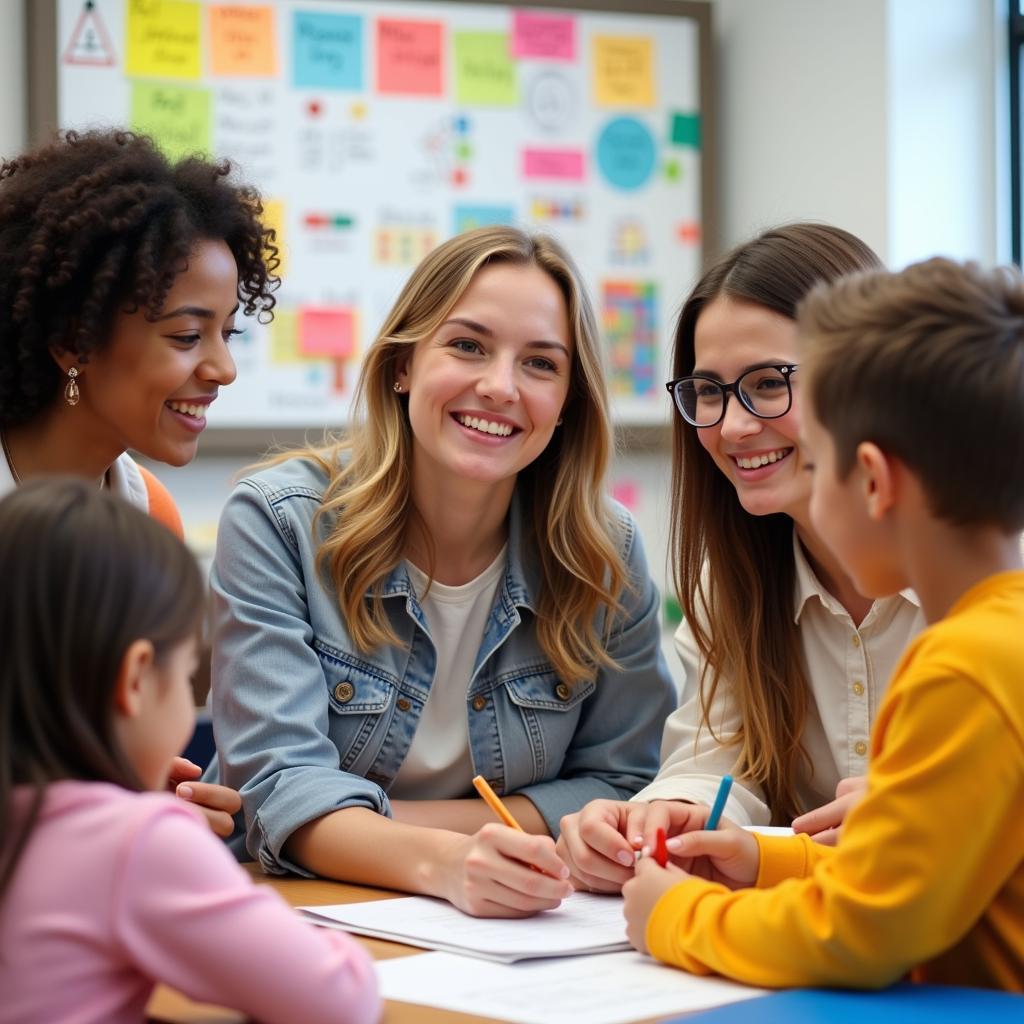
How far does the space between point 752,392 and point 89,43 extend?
208 centimetres

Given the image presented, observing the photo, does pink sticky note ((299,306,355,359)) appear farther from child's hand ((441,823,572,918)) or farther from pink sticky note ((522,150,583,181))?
child's hand ((441,823,572,918))

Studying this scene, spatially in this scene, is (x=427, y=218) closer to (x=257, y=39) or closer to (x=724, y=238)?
(x=257, y=39)

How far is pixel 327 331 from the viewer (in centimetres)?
328

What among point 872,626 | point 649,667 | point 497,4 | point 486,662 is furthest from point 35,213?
point 497,4

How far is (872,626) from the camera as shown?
1.64 metres

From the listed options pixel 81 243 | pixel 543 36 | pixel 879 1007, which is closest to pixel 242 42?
pixel 543 36

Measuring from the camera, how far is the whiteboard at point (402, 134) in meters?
3.15

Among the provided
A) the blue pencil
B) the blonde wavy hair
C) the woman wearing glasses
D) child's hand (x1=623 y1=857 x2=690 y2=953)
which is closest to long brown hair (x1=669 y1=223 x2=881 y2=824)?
the woman wearing glasses

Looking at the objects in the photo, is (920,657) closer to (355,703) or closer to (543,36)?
(355,703)

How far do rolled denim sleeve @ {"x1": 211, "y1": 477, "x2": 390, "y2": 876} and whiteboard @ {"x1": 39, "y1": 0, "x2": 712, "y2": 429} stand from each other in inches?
61.6

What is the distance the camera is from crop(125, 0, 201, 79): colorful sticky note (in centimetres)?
311

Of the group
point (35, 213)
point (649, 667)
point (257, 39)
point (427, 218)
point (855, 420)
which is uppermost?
point (257, 39)

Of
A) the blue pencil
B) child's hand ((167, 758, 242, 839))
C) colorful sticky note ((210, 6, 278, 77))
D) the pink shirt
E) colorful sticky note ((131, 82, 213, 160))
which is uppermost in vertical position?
colorful sticky note ((210, 6, 278, 77))

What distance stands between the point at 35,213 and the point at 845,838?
50.4 inches
